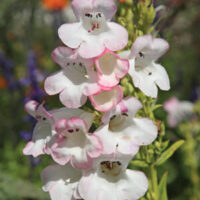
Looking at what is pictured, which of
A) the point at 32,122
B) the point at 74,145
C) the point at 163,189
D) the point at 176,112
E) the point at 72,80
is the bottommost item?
the point at 176,112

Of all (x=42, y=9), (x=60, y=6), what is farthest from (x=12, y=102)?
(x=42, y=9)

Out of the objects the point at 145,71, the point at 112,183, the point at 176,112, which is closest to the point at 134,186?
the point at 112,183

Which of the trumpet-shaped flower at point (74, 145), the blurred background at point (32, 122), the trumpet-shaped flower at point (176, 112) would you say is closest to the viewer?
the trumpet-shaped flower at point (74, 145)

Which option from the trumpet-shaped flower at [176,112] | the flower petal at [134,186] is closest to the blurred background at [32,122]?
the trumpet-shaped flower at [176,112]

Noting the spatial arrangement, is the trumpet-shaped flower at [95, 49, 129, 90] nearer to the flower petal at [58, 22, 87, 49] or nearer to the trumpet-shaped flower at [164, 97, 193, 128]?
the flower petal at [58, 22, 87, 49]

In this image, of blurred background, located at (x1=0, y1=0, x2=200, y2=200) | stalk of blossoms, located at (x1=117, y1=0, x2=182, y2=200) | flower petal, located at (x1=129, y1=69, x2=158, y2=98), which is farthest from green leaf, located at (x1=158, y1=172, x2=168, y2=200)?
blurred background, located at (x1=0, y1=0, x2=200, y2=200)

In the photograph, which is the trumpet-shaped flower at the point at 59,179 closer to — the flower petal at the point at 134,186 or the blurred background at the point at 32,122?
the flower petal at the point at 134,186

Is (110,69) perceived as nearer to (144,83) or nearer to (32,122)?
(144,83)
